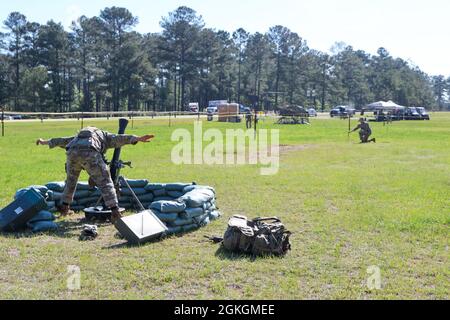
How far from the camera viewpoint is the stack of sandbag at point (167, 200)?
6.94 m

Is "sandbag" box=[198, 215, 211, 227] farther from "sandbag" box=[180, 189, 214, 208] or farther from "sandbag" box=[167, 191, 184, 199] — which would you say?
"sandbag" box=[167, 191, 184, 199]

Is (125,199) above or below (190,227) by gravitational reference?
above

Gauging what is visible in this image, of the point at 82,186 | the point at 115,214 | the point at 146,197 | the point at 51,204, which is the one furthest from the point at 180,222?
the point at 51,204

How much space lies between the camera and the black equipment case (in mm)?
6879

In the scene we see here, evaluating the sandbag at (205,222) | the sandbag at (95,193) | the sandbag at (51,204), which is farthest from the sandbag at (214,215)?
the sandbag at (51,204)

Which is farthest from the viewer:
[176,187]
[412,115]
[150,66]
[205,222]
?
[150,66]

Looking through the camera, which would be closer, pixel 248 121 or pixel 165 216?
pixel 165 216

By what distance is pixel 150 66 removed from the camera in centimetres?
7225

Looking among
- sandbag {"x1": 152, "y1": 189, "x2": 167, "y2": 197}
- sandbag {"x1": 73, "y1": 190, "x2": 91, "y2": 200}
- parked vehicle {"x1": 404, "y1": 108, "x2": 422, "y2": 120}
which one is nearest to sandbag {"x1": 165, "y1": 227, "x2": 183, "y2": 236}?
sandbag {"x1": 152, "y1": 189, "x2": 167, "y2": 197}

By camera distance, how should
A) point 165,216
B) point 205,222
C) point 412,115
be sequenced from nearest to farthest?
point 165,216
point 205,222
point 412,115

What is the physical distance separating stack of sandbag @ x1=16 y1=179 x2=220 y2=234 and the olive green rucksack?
1.07 meters

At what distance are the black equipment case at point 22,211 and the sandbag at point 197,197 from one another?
6.42 feet

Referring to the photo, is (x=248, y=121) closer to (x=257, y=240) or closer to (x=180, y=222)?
(x=180, y=222)

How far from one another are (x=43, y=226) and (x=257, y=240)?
307 centimetres
